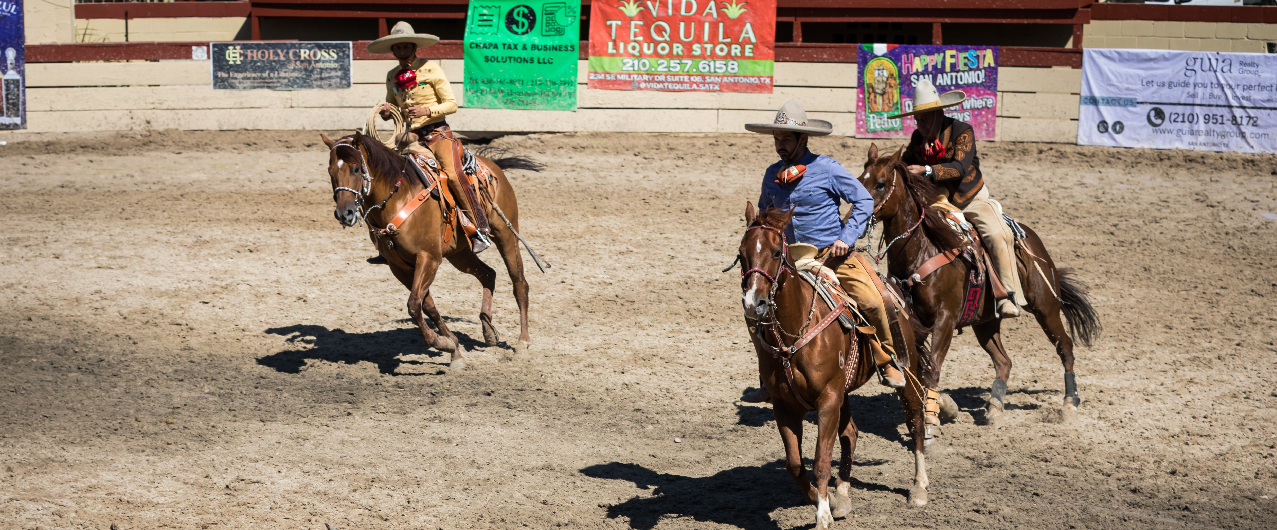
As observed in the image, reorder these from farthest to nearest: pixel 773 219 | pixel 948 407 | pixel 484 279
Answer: pixel 484 279 → pixel 948 407 → pixel 773 219

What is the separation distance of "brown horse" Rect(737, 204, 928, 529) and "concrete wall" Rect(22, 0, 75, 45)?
65.6 ft

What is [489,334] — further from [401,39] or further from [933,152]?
[933,152]

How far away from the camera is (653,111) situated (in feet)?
59.3

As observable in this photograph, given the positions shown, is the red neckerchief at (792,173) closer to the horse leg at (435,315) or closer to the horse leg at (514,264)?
the horse leg at (435,315)

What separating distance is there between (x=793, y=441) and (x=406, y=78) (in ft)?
18.5

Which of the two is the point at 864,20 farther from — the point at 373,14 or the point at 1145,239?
the point at 373,14

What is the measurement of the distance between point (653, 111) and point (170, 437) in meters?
12.0

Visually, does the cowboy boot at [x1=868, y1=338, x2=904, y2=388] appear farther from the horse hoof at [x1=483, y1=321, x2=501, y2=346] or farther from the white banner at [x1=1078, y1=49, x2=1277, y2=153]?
the white banner at [x1=1078, y1=49, x2=1277, y2=153]

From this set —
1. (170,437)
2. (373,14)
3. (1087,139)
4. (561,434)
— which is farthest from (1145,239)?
(373,14)

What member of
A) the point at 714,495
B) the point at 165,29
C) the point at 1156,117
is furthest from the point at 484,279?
the point at 165,29

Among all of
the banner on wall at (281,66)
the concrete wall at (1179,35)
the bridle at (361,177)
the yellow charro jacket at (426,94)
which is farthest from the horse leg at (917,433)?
the concrete wall at (1179,35)

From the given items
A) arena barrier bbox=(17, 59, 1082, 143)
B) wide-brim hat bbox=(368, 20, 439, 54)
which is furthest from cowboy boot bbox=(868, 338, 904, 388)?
arena barrier bbox=(17, 59, 1082, 143)

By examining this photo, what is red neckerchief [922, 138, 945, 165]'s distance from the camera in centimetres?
769

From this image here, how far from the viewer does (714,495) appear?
21.7 ft
